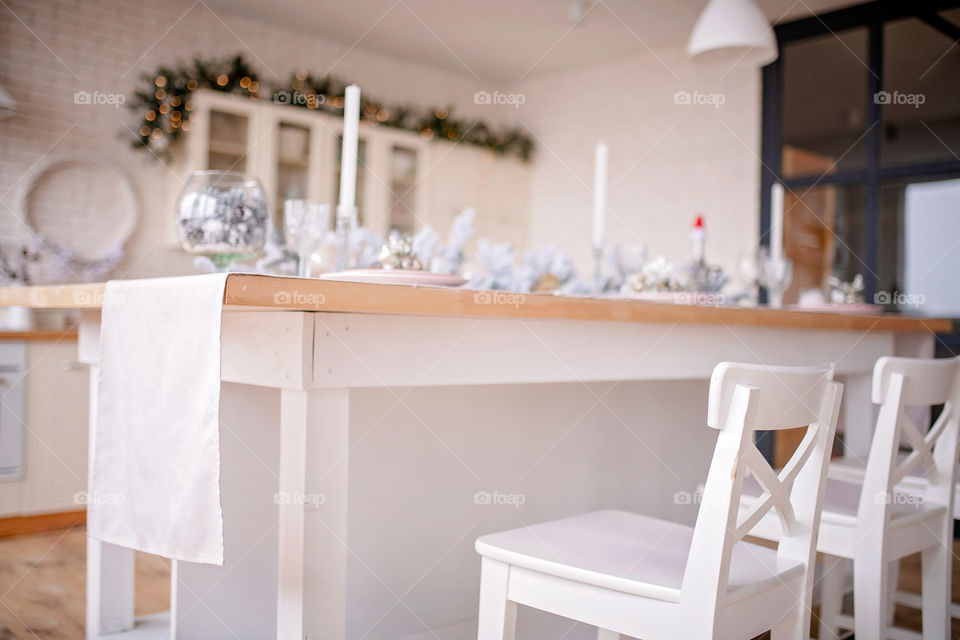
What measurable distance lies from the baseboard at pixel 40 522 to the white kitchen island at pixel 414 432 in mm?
1787

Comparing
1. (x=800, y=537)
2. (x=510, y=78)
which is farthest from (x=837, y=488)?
(x=510, y=78)

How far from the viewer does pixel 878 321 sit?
2.26 meters

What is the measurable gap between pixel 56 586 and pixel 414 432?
1631 millimetres

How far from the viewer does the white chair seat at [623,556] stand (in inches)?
44.3

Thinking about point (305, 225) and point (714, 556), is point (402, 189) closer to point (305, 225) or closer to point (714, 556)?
point (305, 225)

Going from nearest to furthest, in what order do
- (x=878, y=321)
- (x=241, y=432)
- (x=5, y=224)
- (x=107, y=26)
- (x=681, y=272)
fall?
(x=241, y=432) → (x=878, y=321) → (x=681, y=272) → (x=5, y=224) → (x=107, y=26)

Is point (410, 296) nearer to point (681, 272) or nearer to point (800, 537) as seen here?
point (800, 537)

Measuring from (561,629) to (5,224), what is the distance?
3.29 m

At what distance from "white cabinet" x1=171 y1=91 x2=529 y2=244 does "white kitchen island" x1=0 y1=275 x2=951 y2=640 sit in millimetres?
2717

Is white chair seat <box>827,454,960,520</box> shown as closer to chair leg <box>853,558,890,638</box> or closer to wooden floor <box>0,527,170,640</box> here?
chair leg <box>853,558,890,638</box>

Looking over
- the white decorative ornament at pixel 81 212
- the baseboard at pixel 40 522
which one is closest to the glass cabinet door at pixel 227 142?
the white decorative ornament at pixel 81 212

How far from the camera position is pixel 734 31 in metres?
2.84

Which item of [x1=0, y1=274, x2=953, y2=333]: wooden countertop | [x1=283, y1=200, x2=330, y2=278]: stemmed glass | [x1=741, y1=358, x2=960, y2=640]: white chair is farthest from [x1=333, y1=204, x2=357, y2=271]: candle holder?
[x1=741, y1=358, x2=960, y2=640]: white chair

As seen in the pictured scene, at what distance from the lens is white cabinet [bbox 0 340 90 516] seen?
3332mm
